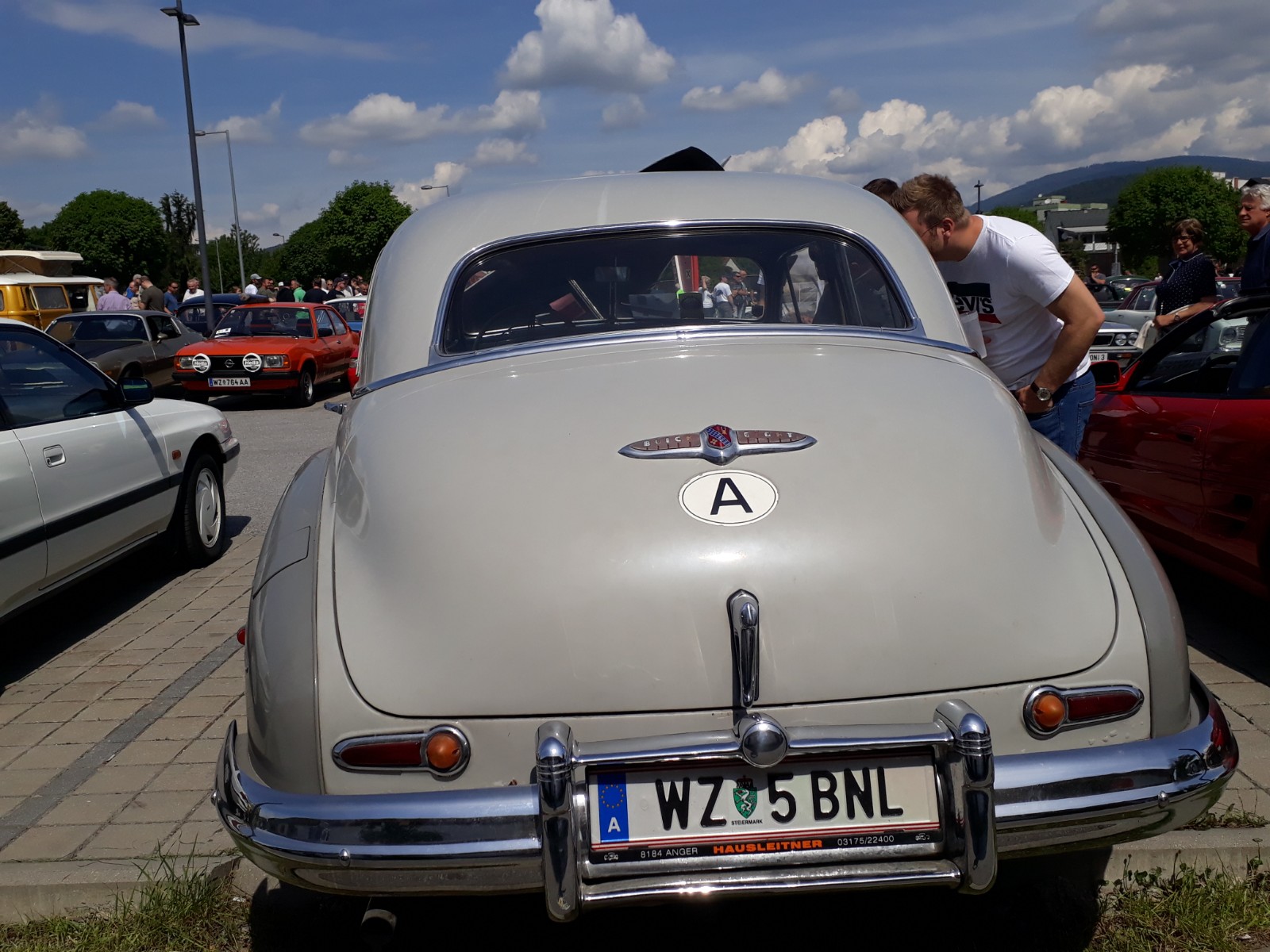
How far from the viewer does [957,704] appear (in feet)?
7.06

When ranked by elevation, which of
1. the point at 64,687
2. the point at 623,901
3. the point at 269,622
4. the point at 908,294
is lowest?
the point at 64,687

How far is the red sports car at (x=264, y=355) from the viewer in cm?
1698

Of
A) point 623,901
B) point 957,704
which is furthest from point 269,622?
point 957,704

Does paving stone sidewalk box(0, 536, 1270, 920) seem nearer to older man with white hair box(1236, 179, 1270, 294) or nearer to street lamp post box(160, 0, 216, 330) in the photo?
older man with white hair box(1236, 179, 1270, 294)

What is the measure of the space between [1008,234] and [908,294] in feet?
4.61

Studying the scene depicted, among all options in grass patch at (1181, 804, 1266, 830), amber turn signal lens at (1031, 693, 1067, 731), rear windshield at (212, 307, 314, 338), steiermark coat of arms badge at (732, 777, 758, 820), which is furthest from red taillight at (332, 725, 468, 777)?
rear windshield at (212, 307, 314, 338)

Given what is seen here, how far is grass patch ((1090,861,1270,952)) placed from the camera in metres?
2.77

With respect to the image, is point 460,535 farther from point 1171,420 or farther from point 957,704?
point 1171,420

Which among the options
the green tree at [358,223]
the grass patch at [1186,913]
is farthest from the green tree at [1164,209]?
the grass patch at [1186,913]

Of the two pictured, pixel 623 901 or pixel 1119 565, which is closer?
pixel 623 901

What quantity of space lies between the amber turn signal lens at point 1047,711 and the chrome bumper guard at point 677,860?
0.20 ft

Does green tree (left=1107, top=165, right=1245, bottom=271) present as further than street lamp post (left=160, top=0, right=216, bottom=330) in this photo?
Yes

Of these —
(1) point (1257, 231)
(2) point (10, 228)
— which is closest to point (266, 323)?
(1) point (1257, 231)

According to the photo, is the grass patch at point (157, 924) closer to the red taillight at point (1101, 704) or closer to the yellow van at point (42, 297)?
the red taillight at point (1101, 704)
